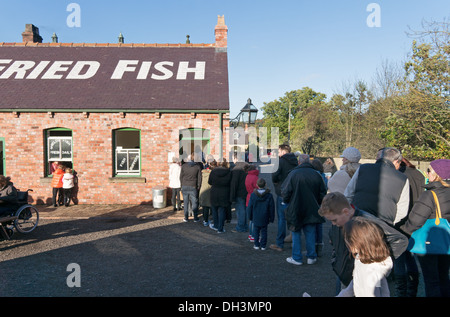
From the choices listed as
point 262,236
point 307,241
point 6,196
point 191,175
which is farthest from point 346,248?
point 6,196

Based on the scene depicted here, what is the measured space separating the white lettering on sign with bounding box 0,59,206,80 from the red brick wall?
89.7 inches

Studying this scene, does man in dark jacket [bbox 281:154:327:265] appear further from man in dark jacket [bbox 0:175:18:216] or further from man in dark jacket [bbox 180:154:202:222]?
man in dark jacket [bbox 0:175:18:216]

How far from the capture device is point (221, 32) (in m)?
15.1

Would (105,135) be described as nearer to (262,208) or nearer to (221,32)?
(221,32)

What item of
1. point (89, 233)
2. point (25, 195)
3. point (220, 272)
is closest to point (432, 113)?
point (220, 272)

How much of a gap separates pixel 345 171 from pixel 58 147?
9.94m

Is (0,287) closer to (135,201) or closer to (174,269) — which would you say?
(174,269)

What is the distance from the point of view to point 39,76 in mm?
13469

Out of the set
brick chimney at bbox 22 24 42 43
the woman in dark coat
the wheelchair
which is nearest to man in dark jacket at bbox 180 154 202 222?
the woman in dark coat

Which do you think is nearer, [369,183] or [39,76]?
[369,183]

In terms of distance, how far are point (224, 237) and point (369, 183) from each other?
425 cm

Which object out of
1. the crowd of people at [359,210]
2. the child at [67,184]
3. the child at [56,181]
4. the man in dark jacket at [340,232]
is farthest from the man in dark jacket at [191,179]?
the man in dark jacket at [340,232]

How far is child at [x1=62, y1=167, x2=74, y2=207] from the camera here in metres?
11.2

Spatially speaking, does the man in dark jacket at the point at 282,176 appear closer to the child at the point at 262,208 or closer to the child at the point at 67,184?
the child at the point at 262,208
